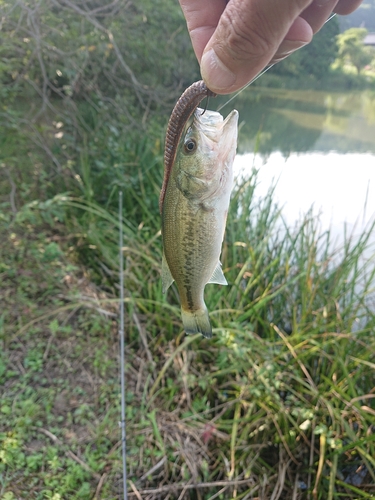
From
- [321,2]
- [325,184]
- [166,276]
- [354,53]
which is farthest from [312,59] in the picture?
[166,276]

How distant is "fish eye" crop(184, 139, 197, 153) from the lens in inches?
44.5

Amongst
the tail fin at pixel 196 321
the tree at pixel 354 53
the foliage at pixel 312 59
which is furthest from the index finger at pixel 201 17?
the tree at pixel 354 53

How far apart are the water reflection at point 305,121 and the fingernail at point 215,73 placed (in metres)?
5.66

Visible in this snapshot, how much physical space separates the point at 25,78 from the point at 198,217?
3.64m

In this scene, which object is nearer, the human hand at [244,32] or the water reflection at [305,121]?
the human hand at [244,32]

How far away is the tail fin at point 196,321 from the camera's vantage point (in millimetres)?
1212

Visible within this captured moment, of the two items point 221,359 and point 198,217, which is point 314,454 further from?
point 198,217

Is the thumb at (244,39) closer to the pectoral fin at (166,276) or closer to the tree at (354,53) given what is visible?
the pectoral fin at (166,276)

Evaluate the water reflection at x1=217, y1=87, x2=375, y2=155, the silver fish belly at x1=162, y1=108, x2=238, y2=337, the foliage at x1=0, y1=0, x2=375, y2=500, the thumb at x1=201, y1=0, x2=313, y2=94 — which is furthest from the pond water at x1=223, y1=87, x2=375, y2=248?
the thumb at x1=201, y1=0, x2=313, y2=94

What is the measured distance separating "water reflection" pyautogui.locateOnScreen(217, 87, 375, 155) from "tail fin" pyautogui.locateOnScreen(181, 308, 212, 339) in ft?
18.2

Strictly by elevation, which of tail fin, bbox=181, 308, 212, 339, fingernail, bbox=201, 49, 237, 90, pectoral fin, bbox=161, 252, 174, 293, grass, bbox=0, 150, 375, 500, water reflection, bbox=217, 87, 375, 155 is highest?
water reflection, bbox=217, 87, 375, 155

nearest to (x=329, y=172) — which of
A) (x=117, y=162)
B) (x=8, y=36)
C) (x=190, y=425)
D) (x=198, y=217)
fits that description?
(x=117, y=162)

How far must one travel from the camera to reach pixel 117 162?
428 centimetres

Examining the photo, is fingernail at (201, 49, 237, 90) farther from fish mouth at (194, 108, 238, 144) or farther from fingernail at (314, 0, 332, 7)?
fingernail at (314, 0, 332, 7)
